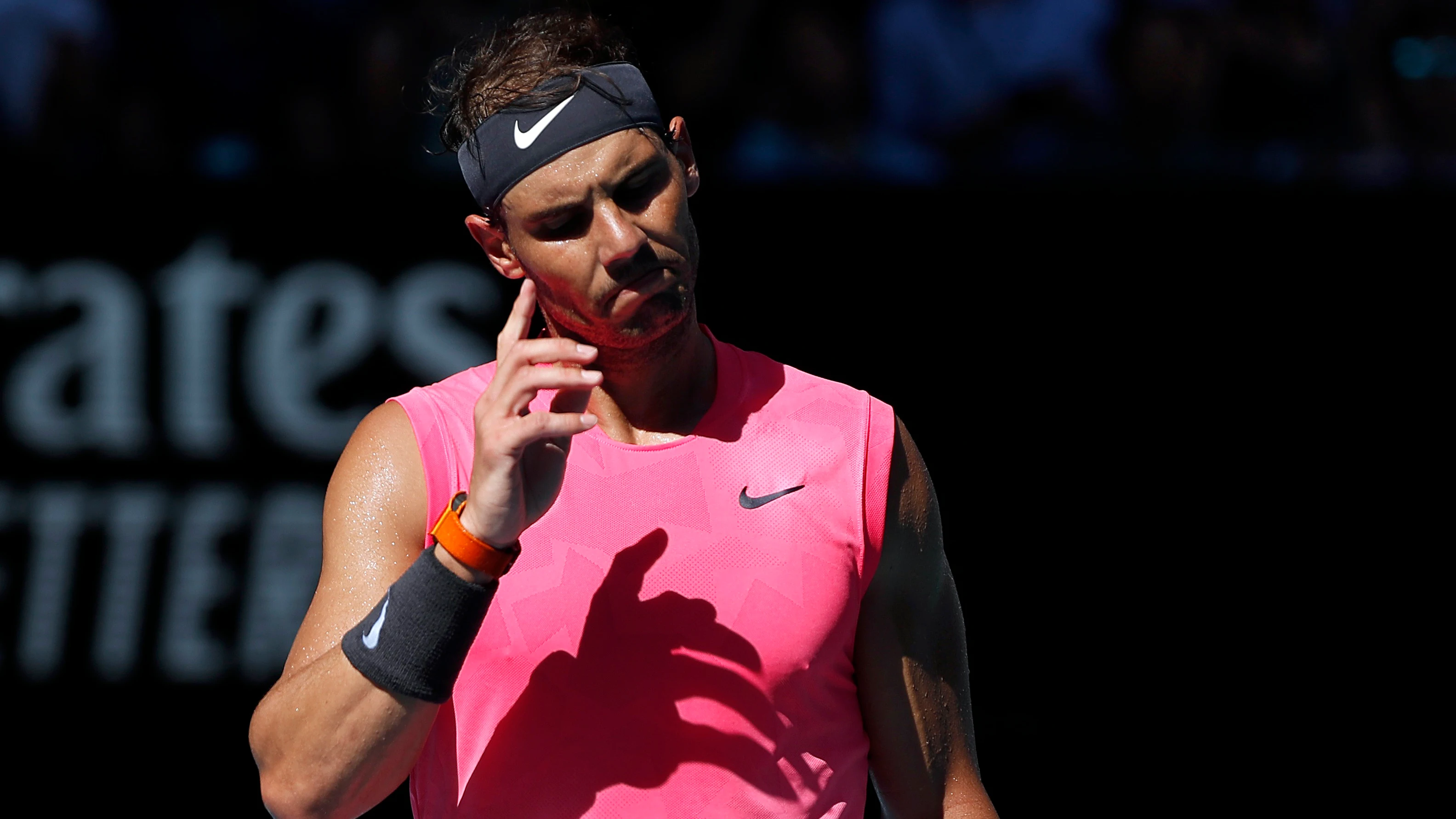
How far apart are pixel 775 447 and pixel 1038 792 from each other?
2.78 meters

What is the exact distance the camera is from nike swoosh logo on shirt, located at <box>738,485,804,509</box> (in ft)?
6.68

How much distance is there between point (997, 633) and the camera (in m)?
4.46

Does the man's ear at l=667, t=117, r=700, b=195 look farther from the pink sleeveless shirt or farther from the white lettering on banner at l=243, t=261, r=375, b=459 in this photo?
the white lettering on banner at l=243, t=261, r=375, b=459

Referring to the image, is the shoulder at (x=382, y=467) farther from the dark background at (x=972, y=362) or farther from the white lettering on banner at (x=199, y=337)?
the white lettering on banner at (x=199, y=337)

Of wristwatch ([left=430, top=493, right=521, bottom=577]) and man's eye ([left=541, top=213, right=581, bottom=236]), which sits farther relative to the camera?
man's eye ([left=541, top=213, right=581, bottom=236])

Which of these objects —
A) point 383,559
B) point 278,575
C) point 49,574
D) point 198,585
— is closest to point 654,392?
point 383,559

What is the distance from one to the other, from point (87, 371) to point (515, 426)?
294cm

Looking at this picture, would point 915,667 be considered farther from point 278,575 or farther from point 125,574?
point 125,574

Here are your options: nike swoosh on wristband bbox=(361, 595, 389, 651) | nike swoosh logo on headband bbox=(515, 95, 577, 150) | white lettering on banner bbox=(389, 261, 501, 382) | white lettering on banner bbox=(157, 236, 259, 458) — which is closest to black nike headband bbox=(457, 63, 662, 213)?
nike swoosh logo on headband bbox=(515, 95, 577, 150)

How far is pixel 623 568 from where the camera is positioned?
1980mm

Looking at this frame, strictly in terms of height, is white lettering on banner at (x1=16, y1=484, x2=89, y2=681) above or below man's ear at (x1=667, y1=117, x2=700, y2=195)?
below

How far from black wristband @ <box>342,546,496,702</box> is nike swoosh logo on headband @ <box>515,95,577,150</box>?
583mm

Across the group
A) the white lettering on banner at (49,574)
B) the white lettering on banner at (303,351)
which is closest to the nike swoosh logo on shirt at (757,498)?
the white lettering on banner at (303,351)

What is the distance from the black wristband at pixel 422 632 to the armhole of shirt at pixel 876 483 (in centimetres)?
53
